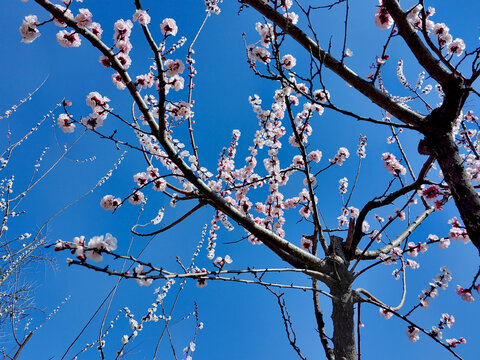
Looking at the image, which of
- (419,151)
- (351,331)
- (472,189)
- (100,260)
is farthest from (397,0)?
(100,260)

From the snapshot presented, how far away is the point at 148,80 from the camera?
2830 millimetres

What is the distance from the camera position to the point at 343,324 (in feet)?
8.86

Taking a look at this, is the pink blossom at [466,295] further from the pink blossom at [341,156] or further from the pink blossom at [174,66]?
the pink blossom at [174,66]

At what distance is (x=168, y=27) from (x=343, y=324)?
338 cm

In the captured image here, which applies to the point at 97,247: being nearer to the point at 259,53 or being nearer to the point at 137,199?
the point at 137,199

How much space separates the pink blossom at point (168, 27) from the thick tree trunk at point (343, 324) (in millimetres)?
3118

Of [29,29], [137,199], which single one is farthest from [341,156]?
[29,29]

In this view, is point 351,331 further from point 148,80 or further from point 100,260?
point 148,80

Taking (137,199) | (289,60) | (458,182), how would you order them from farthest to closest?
1. (289,60)
2. (137,199)
3. (458,182)

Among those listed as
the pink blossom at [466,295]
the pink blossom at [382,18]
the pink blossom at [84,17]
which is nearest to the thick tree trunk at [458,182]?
the pink blossom at [382,18]

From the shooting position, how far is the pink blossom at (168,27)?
2.58 meters

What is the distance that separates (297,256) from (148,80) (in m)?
2.46

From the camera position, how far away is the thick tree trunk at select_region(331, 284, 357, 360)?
8.42 ft

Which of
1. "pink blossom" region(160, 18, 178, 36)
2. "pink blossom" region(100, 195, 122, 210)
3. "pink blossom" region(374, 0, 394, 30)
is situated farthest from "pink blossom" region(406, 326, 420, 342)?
"pink blossom" region(160, 18, 178, 36)
